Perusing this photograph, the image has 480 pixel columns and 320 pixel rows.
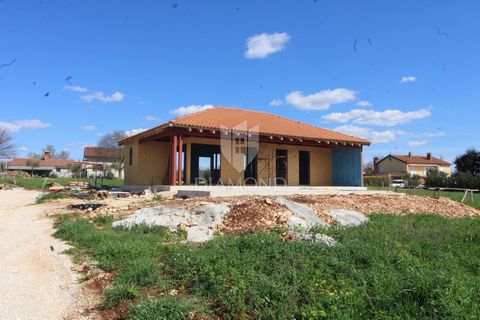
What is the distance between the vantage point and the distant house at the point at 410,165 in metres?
64.1

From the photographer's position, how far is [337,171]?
23.1 meters

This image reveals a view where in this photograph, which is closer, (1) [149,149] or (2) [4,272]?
(2) [4,272]

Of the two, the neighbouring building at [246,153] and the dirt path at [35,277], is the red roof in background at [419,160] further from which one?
the dirt path at [35,277]

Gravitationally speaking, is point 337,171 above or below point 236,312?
above

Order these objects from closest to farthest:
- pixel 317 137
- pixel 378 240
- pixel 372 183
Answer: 1. pixel 378 240
2. pixel 317 137
3. pixel 372 183

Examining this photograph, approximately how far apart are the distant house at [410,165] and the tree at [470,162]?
17.2m

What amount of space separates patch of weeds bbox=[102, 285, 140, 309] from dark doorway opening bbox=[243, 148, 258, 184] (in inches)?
611

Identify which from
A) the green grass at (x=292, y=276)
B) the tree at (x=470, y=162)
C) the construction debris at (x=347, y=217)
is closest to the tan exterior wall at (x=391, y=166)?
the tree at (x=470, y=162)

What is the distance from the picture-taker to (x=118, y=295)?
486 cm

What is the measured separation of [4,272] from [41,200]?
36.7 feet

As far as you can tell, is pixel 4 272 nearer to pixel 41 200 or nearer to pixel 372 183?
pixel 41 200

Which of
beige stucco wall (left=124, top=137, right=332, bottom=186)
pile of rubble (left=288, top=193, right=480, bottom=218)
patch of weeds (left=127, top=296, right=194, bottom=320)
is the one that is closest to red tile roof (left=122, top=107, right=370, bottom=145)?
beige stucco wall (left=124, top=137, right=332, bottom=186)

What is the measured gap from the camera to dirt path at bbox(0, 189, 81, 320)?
15.4ft

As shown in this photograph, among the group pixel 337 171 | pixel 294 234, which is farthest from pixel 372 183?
pixel 294 234
